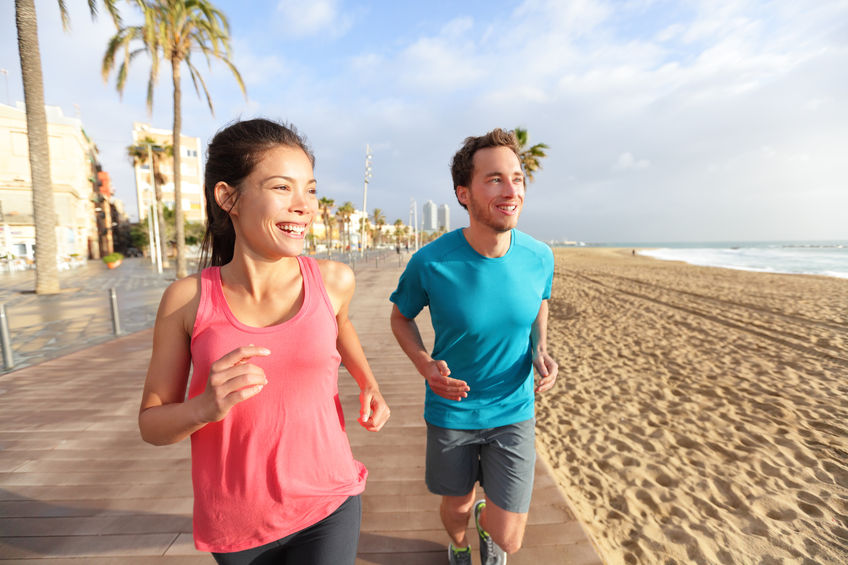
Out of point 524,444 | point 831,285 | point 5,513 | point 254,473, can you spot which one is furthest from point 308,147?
point 831,285

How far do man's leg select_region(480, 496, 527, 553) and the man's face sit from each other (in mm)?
1516

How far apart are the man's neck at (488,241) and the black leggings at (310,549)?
141 cm

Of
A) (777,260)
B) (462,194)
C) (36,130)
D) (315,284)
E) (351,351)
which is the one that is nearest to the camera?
(315,284)

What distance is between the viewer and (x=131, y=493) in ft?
9.30

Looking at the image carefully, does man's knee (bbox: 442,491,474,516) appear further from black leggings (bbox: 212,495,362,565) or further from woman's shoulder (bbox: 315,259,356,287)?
woman's shoulder (bbox: 315,259,356,287)

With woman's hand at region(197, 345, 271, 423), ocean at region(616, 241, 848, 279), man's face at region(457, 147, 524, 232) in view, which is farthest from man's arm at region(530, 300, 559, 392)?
ocean at region(616, 241, 848, 279)

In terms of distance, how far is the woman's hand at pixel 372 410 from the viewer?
141 cm

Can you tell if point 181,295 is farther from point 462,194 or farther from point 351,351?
point 462,194

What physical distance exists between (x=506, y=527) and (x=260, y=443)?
4.75 ft

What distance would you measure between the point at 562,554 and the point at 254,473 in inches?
82.7

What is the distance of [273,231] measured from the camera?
1.23 meters

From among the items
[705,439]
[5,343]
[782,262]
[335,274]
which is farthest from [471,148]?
[782,262]

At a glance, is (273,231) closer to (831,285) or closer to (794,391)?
(794,391)

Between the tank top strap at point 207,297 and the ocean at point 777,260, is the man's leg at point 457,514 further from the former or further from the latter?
the ocean at point 777,260
